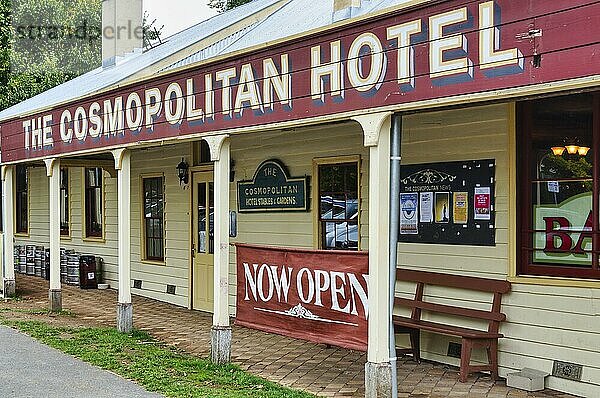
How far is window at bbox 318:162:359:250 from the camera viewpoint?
9.95 metres

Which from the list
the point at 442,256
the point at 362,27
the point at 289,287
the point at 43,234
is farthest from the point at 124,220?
the point at 43,234

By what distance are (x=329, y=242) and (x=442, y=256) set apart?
206 cm

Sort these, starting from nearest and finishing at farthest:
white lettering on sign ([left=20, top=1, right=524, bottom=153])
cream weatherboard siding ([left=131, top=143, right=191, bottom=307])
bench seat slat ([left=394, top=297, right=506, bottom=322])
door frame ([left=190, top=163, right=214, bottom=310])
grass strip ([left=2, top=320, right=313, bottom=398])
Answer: white lettering on sign ([left=20, top=1, right=524, bottom=153]) → grass strip ([left=2, top=320, right=313, bottom=398]) → bench seat slat ([left=394, top=297, right=506, bottom=322]) → door frame ([left=190, top=163, right=214, bottom=310]) → cream weatherboard siding ([left=131, top=143, right=191, bottom=307])

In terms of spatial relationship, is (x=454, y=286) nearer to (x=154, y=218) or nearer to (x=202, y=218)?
(x=202, y=218)

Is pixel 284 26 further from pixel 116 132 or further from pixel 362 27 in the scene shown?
pixel 362 27

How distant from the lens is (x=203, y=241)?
13117mm

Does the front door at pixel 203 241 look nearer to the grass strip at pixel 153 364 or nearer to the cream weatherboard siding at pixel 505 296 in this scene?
the grass strip at pixel 153 364

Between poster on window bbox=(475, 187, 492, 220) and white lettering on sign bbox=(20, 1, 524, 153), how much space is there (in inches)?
77.0

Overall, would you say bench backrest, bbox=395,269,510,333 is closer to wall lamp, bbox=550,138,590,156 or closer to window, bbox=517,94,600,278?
window, bbox=517,94,600,278

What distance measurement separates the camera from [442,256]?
28.5 ft

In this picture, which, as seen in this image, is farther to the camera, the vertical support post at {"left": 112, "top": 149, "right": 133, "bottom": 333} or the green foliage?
the green foliage

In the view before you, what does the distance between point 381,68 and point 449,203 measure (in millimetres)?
2359

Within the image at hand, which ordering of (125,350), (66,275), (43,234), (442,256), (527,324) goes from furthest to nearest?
(43,234) < (66,275) < (125,350) < (442,256) < (527,324)

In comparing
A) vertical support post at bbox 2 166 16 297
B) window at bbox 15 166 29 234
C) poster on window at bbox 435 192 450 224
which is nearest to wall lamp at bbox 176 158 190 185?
vertical support post at bbox 2 166 16 297
